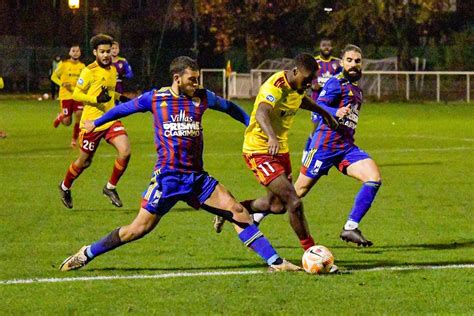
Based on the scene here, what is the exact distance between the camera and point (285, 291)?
31.4 ft

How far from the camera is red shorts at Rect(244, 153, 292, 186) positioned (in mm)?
11047

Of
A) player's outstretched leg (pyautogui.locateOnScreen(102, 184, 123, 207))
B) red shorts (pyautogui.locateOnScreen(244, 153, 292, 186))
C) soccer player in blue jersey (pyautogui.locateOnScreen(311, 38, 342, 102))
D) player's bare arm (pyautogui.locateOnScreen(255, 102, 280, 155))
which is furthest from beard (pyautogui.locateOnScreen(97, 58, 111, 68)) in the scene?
soccer player in blue jersey (pyautogui.locateOnScreen(311, 38, 342, 102))

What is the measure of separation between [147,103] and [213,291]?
6.14 ft

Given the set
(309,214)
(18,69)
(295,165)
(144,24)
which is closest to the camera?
(309,214)

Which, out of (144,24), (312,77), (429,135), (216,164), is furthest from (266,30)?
(312,77)

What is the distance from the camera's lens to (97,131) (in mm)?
16234

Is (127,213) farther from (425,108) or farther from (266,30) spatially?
(266,30)

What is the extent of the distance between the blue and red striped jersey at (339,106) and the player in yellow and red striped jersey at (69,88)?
43.8ft

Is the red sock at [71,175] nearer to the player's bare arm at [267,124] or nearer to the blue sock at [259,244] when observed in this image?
the player's bare arm at [267,124]

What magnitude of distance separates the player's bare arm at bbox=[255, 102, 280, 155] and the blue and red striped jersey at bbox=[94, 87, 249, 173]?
536mm

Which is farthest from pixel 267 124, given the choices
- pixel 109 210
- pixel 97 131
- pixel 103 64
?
pixel 103 64

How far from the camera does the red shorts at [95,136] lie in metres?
16.2

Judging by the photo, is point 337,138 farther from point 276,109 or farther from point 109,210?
point 109,210

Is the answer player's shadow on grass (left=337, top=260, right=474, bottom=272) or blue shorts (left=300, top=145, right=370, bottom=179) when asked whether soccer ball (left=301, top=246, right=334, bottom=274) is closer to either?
player's shadow on grass (left=337, top=260, right=474, bottom=272)
